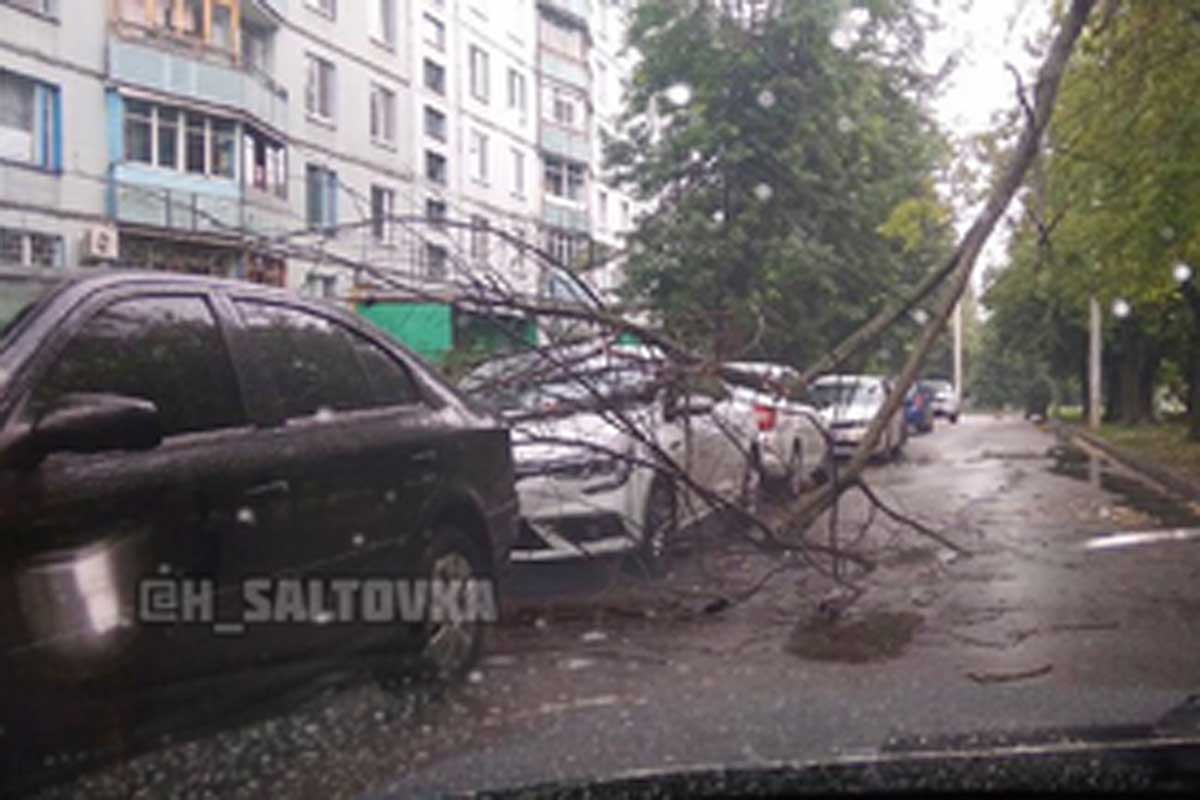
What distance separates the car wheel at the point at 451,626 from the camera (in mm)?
4828

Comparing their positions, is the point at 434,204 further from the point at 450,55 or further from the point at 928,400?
the point at 928,400

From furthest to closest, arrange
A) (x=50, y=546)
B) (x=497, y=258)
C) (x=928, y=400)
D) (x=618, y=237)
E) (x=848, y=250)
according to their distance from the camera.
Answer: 1. (x=928, y=400)
2. (x=848, y=250)
3. (x=618, y=237)
4. (x=497, y=258)
5. (x=50, y=546)

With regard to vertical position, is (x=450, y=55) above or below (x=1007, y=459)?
above

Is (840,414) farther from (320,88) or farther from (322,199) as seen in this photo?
(320,88)

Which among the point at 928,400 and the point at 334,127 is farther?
the point at 928,400

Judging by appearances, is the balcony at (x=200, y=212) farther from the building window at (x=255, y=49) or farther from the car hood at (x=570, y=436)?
the building window at (x=255, y=49)

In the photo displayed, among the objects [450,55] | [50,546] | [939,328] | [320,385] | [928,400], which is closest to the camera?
[50,546]

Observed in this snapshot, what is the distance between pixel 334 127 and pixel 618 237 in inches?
172

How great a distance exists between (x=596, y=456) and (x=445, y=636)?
2306 mm

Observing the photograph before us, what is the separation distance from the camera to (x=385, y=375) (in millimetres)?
5051

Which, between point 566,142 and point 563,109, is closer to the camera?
point 563,109

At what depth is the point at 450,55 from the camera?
1371 centimetres

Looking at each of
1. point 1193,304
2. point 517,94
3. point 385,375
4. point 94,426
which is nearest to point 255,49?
point 517,94

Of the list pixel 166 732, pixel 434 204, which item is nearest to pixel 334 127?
pixel 434 204
